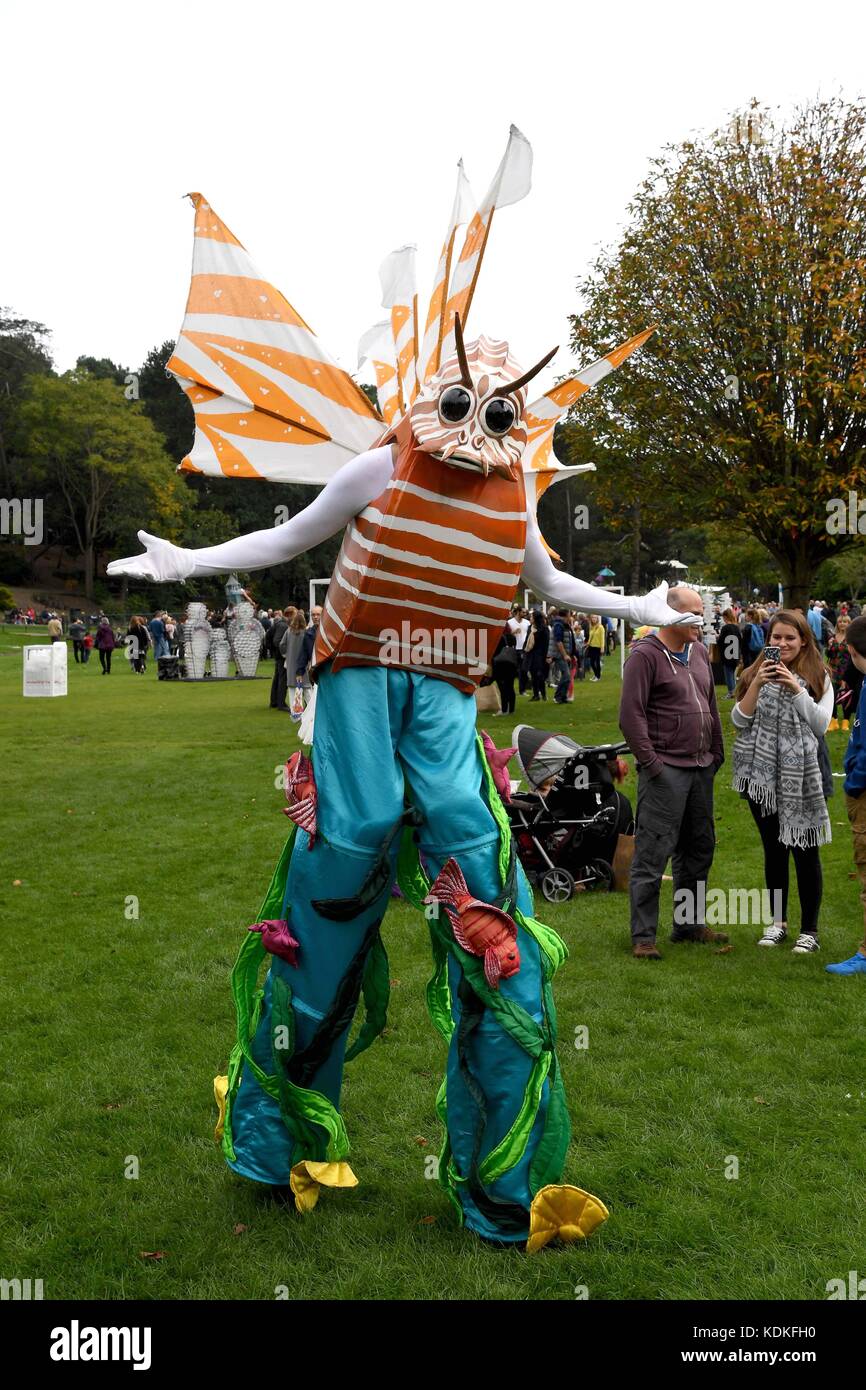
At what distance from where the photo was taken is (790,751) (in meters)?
6.63

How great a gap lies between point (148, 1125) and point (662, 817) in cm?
342

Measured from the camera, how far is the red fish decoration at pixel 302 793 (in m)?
3.54

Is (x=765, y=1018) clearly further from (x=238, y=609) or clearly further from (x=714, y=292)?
(x=238, y=609)

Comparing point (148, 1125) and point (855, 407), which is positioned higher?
point (855, 407)

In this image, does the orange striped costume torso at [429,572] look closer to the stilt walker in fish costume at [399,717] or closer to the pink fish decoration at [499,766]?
the stilt walker in fish costume at [399,717]

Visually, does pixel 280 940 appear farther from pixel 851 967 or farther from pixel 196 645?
pixel 196 645

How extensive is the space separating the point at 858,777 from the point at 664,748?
41.9 inches

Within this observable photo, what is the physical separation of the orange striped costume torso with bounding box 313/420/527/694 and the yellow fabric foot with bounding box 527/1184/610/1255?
1.61m

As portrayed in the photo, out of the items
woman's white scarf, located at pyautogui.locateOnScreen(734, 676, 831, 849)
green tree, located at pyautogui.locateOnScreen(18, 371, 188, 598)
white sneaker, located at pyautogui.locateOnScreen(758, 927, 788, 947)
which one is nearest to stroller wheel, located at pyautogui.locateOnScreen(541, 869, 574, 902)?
white sneaker, located at pyautogui.locateOnScreen(758, 927, 788, 947)

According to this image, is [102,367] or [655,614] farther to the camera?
[102,367]

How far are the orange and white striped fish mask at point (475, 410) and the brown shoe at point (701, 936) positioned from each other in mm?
4298

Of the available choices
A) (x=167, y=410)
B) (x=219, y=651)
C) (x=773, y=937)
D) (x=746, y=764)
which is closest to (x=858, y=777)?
(x=746, y=764)

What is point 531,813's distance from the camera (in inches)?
323
